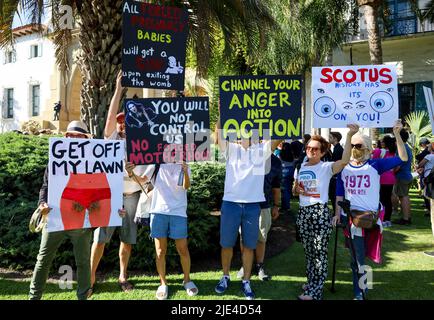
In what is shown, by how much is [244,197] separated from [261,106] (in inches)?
39.8

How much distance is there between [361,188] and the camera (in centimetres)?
426

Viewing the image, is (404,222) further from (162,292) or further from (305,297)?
(162,292)

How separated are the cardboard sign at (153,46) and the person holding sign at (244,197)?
94 centimetres

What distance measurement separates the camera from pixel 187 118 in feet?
14.1

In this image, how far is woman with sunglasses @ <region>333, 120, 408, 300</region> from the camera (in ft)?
13.9

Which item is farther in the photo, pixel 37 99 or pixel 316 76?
pixel 37 99

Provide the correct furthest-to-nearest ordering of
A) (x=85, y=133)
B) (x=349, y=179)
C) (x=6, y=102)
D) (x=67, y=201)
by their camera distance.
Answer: (x=6, y=102), (x=349, y=179), (x=85, y=133), (x=67, y=201)

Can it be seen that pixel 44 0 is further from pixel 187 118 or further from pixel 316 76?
pixel 316 76

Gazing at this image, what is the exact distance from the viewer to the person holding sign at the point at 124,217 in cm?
450

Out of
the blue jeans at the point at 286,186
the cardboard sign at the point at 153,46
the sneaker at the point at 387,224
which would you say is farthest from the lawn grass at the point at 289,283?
the cardboard sign at the point at 153,46

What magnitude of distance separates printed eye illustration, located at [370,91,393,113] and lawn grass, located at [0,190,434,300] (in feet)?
6.74

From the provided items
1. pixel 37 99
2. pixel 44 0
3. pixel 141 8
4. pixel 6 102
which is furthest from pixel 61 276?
pixel 6 102

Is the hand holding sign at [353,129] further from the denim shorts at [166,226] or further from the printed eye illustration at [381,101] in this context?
the denim shorts at [166,226]

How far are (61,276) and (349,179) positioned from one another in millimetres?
3615
